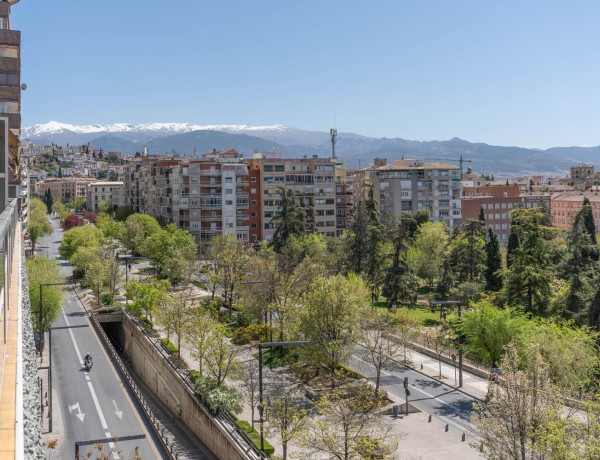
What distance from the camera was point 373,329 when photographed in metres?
35.4

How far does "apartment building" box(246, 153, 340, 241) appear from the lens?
288 feet

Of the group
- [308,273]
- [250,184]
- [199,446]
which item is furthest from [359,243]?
[199,446]

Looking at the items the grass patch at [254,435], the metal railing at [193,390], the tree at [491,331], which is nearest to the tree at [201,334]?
the metal railing at [193,390]

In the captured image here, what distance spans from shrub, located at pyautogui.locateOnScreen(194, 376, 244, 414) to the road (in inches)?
124

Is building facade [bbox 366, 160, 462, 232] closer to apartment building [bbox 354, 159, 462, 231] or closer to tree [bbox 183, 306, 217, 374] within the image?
apartment building [bbox 354, 159, 462, 231]

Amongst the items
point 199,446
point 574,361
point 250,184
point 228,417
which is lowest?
point 199,446

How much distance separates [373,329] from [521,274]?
14.3 metres

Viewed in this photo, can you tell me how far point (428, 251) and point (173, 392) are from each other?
40411 mm

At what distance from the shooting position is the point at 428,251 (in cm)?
7012

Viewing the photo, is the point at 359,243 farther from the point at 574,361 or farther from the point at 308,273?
the point at 574,361

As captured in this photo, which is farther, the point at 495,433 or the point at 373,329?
the point at 373,329

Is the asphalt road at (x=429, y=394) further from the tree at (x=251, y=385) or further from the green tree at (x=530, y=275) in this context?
the green tree at (x=530, y=275)

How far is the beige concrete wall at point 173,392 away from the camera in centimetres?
2897

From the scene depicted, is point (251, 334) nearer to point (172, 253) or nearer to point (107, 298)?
point (107, 298)
